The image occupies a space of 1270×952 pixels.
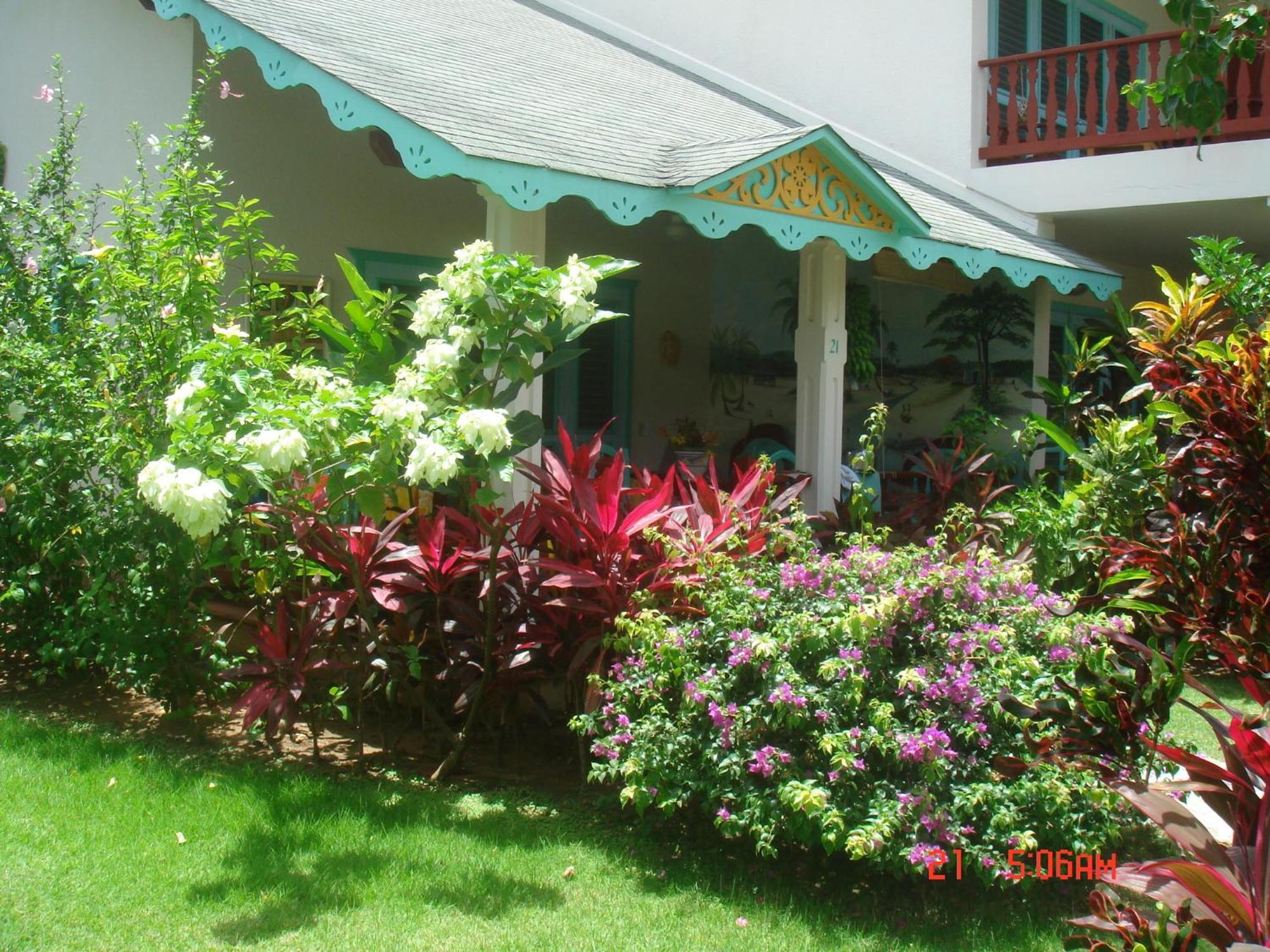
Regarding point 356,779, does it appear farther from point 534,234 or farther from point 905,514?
point 905,514

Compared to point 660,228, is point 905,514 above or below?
below

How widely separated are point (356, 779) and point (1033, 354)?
8.22m

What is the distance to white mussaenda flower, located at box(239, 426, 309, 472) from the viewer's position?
14.0ft

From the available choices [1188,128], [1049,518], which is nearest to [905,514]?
[1049,518]

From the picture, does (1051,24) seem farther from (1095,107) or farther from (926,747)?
(926,747)

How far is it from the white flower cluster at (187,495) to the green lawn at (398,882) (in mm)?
1255

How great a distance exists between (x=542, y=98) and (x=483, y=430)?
4293mm

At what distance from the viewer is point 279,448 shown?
14.0 feet

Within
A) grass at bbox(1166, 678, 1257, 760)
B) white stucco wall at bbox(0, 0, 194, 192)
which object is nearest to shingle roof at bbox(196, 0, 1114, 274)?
white stucco wall at bbox(0, 0, 194, 192)

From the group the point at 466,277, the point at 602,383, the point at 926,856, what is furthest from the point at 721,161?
the point at 602,383

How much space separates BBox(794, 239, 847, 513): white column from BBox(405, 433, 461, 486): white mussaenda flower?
4.68m

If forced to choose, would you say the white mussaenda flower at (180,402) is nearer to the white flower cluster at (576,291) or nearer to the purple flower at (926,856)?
the white flower cluster at (576,291)

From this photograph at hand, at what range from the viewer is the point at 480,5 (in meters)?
11.9

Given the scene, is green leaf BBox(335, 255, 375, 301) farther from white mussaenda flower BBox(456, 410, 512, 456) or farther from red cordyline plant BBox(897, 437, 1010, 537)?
red cordyline plant BBox(897, 437, 1010, 537)
